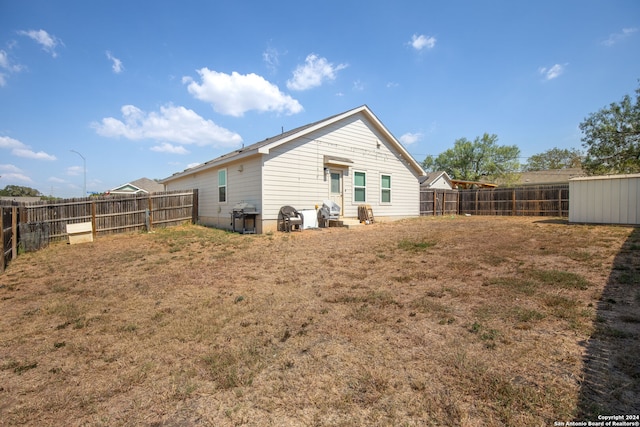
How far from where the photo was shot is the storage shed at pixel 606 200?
9510 mm

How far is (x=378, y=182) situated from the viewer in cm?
1456

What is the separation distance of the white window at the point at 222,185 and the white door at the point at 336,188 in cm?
470

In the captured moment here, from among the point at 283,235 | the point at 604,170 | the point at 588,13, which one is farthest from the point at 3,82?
the point at 604,170

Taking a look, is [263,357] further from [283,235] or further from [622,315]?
[283,235]

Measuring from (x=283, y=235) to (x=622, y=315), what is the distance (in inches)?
327

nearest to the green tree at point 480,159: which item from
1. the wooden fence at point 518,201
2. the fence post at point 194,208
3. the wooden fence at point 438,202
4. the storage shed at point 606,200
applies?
the wooden fence at point 518,201

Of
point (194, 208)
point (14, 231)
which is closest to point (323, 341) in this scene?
point (14, 231)

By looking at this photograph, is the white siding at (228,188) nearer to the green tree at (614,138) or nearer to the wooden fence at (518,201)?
the wooden fence at (518,201)

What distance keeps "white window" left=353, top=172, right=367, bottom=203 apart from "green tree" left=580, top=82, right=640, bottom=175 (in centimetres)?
1890

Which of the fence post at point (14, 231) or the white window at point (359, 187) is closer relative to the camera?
the fence post at point (14, 231)

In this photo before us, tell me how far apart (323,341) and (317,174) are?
32.2 ft

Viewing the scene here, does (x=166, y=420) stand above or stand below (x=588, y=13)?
below

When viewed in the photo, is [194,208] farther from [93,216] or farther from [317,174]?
[317,174]

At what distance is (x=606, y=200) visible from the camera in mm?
10008
